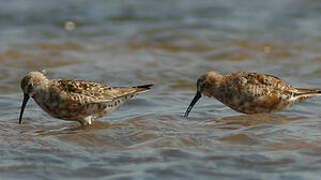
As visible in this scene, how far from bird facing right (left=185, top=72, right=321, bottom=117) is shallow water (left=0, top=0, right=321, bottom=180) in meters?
0.16

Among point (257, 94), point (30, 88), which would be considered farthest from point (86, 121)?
point (257, 94)

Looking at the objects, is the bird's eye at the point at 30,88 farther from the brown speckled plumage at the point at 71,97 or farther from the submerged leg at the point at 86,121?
the submerged leg at the point at 86,121

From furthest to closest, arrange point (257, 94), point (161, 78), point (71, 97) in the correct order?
point (161, 78), point (257, 94), point (71, 97)

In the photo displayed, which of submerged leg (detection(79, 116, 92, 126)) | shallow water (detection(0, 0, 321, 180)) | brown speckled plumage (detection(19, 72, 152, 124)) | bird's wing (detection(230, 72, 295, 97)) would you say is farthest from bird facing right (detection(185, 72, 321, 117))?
submerged leg (detection(79, 116, 92, 126))

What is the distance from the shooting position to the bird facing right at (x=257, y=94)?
10.2 metres

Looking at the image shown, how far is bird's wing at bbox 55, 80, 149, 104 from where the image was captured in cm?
995

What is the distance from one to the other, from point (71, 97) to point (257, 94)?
252 centimetres

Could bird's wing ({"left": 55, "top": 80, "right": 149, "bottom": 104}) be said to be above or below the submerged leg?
above

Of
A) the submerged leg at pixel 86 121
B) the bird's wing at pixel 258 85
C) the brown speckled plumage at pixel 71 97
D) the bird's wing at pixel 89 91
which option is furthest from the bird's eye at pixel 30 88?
the bird's wing at pixel 258 85

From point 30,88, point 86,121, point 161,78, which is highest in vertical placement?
point 30,88

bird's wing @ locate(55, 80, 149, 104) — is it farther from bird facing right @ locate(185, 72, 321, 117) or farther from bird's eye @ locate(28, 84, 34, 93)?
bird facing right @ locate(185, 72, 321, 117)

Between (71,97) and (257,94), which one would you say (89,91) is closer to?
(71,97)

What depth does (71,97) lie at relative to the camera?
9.91m

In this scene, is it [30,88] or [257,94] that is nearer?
[30,88]
